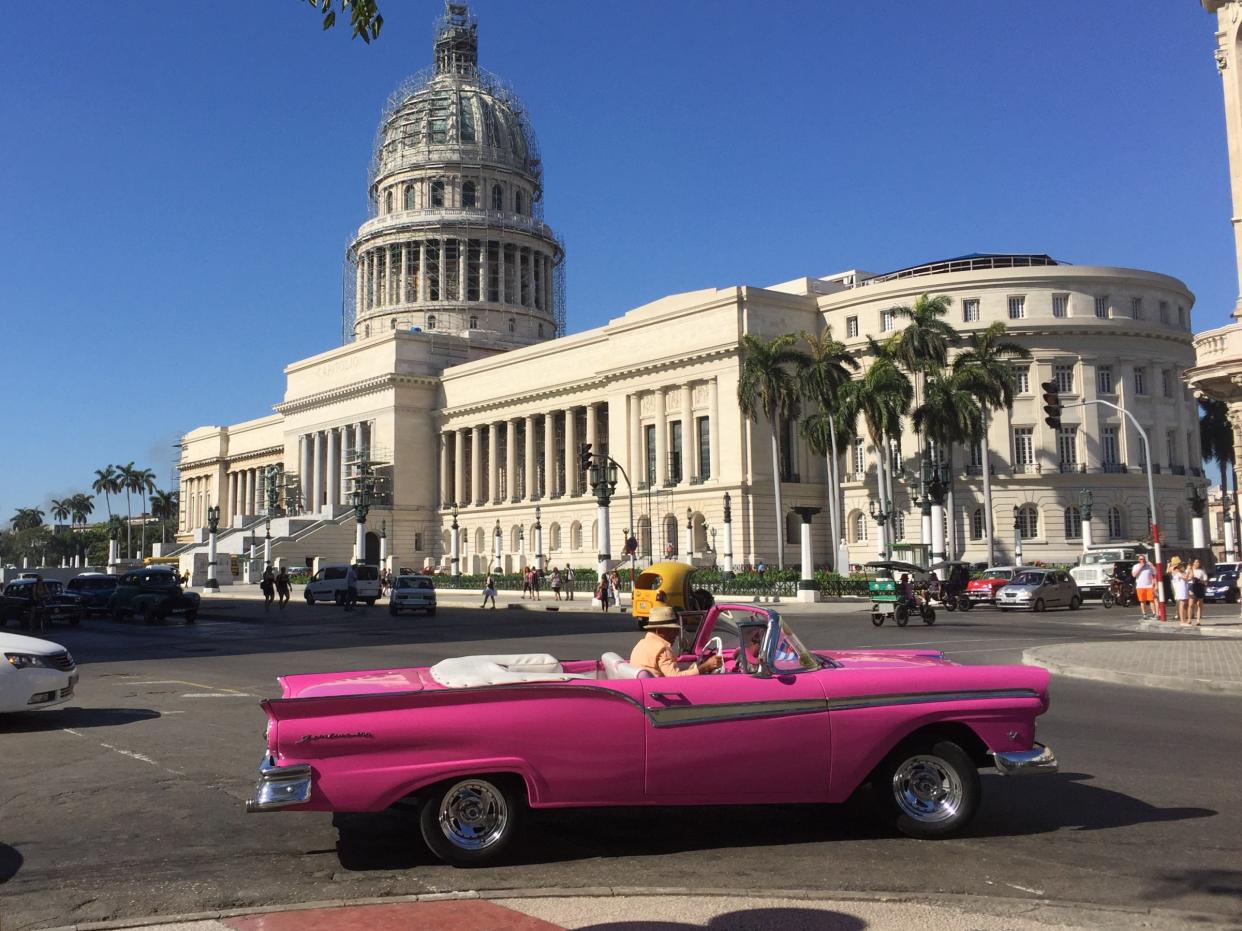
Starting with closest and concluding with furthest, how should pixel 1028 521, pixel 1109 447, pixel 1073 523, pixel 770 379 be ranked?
pixel 770 379 → pixel 1073 523 → pixel 1028 521 → pixel 1109 447

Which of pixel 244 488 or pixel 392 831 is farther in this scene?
pixel 244 488

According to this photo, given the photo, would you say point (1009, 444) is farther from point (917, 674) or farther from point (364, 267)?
point (364, 267)

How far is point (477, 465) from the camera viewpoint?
9100cm

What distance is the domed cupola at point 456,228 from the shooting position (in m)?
109

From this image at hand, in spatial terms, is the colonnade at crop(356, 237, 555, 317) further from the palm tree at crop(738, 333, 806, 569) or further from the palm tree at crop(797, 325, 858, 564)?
the palm tree at crop(797, 325, 858, 564)

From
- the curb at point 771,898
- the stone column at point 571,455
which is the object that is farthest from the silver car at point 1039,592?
the stone column at point 571,455

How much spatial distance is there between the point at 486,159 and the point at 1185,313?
67.3 meters

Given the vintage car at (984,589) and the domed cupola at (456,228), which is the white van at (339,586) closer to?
the vintage car at (984,589)

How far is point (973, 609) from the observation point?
41.9 metres

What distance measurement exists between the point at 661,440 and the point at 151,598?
1567 inches

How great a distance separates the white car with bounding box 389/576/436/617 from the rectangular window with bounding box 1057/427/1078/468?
128ft

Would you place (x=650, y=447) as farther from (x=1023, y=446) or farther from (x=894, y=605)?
(x=894, y=605)

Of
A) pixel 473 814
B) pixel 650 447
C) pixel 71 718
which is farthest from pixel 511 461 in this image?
pixel 473 814

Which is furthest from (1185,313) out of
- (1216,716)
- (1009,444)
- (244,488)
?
(244,488)
